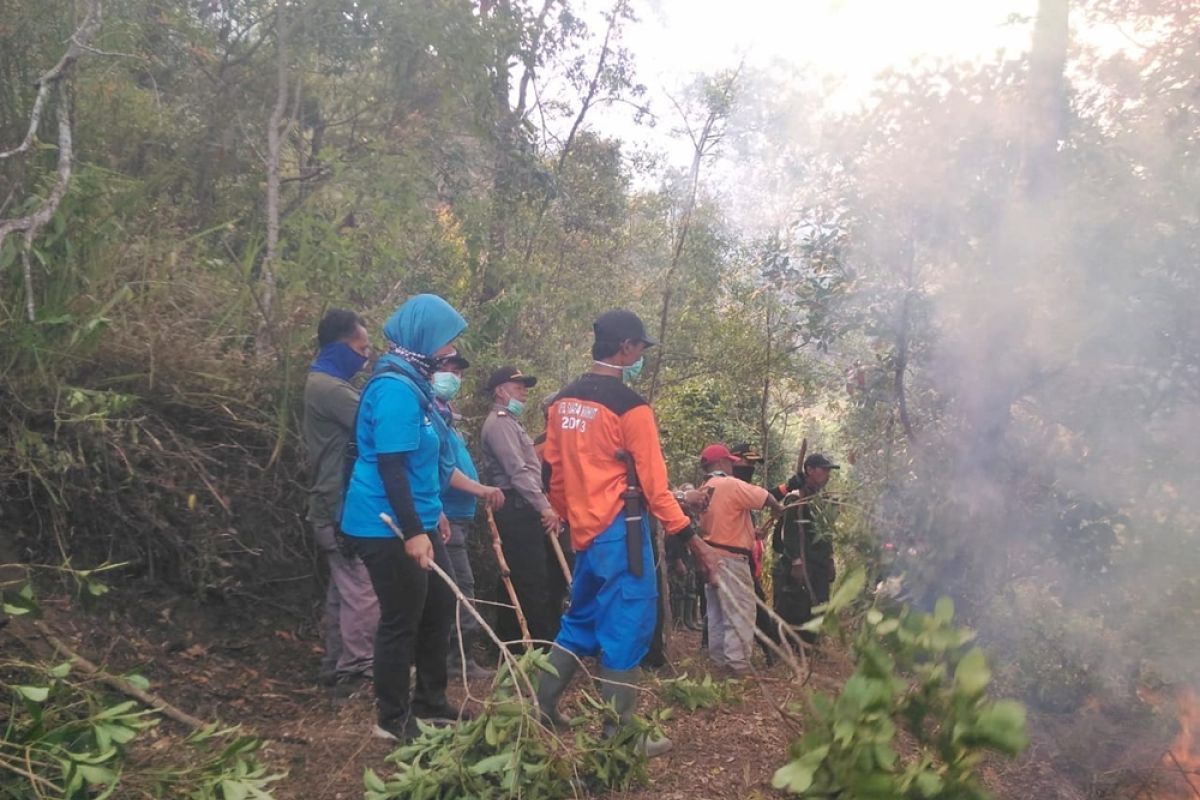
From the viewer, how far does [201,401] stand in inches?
186

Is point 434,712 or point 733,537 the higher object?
point 733,537

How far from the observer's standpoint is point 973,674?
2.14 meters

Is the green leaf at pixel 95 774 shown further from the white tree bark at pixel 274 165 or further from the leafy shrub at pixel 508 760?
the white tree bark at pixel 274 165

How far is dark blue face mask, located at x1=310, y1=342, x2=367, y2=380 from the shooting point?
4453mm

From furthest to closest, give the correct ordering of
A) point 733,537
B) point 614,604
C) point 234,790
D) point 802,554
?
point 802,554, point 733,537, point 614,604, point 234,790

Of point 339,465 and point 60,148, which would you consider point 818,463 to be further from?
point 60,148

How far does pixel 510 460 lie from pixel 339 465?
1.10 metres

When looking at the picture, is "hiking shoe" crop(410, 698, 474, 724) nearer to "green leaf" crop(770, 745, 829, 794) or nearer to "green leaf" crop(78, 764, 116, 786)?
"green leaf" crop(78, 764, 116, 786)

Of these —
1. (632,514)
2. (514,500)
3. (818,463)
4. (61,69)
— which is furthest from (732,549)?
(61,69)

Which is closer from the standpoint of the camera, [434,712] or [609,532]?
[609,532]

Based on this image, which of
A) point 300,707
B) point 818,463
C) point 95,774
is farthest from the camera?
point 818,463

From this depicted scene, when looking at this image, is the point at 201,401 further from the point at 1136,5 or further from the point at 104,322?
the point at 1136,5

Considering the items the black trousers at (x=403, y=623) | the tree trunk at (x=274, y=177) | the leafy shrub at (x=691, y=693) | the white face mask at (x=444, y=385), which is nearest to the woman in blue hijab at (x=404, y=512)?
the black trousers at (x=403, y=623)

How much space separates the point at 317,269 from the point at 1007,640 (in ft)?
16.8
